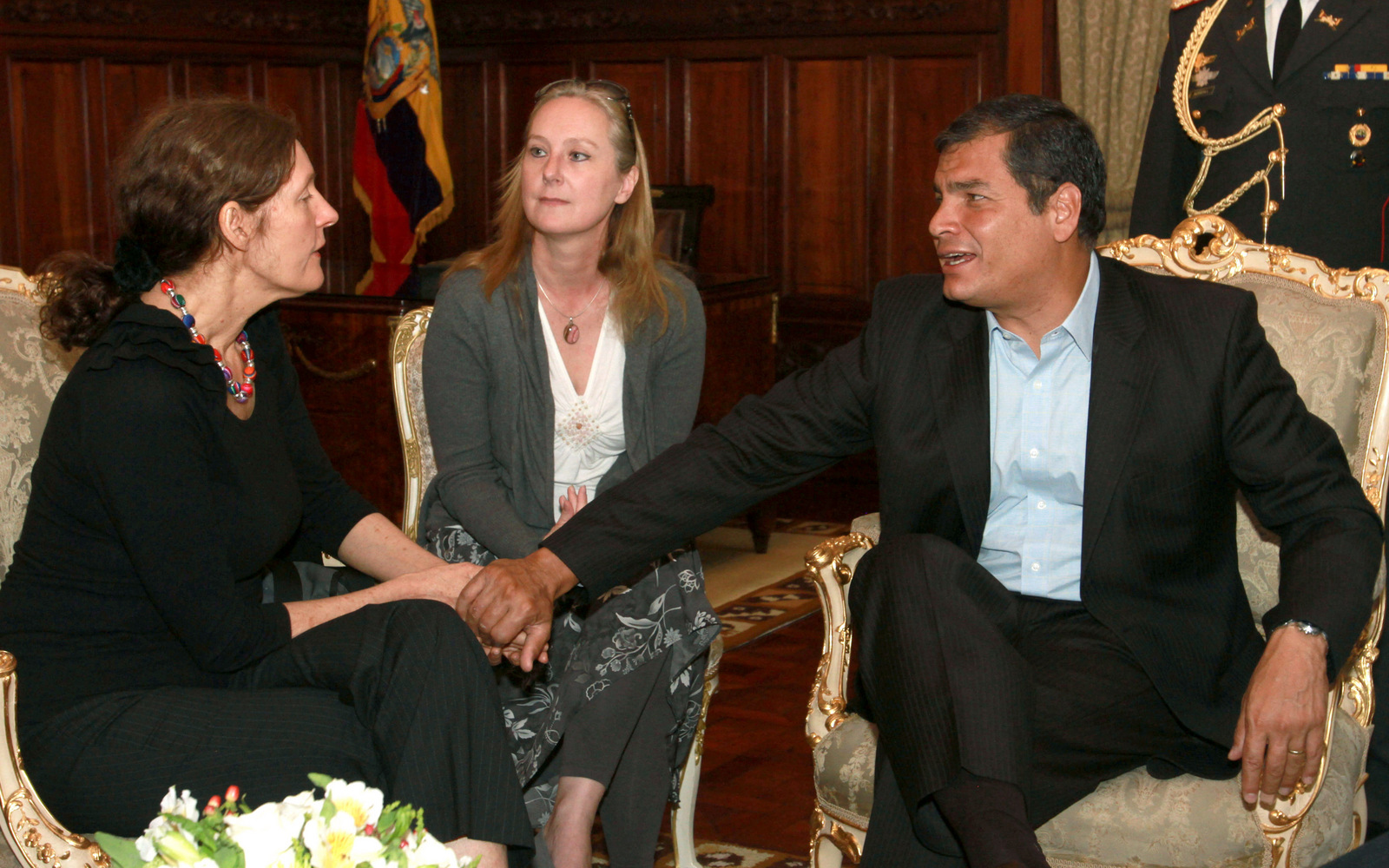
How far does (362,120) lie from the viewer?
6.02 metres

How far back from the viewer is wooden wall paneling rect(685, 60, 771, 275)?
6.11 metres

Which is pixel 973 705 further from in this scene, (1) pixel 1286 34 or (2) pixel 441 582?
(1) pixel 1286 34

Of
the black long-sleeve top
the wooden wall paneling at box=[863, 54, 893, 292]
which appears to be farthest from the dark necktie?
the wooden wall paneling at box=[863, 54, 893, 292]

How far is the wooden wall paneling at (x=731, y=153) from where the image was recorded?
6.11m

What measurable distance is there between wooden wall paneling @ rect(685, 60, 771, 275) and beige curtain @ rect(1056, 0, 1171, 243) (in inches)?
53.1

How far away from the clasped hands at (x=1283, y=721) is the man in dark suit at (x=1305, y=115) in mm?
1246

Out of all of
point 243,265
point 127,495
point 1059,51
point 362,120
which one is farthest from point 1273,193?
point 362,120

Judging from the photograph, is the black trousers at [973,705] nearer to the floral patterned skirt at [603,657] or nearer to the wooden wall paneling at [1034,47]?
the floral patterned skirt at [603,657]

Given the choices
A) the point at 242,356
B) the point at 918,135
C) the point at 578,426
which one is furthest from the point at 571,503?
the point at 918,135

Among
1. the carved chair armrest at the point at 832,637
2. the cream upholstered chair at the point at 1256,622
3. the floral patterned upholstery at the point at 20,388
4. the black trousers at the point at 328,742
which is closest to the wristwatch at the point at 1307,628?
the cream upholstered chair at the point at 1256,622

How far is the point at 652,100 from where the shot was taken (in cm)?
631

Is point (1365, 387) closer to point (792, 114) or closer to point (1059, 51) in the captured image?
point (1059, 51)

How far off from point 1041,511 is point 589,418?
0.82 m

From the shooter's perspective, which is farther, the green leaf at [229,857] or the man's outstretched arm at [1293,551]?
the man's outstretched arm at [1293,551]
